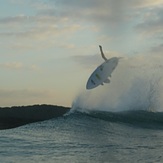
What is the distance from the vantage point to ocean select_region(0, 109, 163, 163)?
55.4ft

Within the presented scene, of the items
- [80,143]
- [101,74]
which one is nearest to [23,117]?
[101,74]

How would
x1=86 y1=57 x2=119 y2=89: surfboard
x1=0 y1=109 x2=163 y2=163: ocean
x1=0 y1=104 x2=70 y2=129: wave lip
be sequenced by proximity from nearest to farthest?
x1=0 y1=109 x2=163 y2=163: ocean → x1=0 y1=104 x2=70 y2=129: wave lip → x1=86 y1=57 x2=119 y2=89: surfboard

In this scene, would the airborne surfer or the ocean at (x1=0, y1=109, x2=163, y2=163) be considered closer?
the ocean at (x1=0, y1=109, x2=163, y2=163)

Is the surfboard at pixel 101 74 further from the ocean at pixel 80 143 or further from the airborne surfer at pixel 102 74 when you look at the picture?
the ocean at pixel 80 143

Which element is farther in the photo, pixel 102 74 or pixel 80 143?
pixel 102 74

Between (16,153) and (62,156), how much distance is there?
2.25 m

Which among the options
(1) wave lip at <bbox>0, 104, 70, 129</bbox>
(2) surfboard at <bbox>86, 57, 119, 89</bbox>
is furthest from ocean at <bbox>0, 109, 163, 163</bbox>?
(2) surfboard at <bbox>86, 57, 119, 89</bbox>

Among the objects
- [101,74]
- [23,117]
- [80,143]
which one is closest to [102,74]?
[101,74]

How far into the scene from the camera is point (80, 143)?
21453 millimetres

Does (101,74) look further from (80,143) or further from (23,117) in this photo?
(80,143)

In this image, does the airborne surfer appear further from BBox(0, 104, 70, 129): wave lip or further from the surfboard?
BBox(0, 104, 70, 129): wave lip

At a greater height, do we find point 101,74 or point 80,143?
point 101,74

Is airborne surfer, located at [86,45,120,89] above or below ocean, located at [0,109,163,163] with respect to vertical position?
above

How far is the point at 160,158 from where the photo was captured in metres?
16.8
